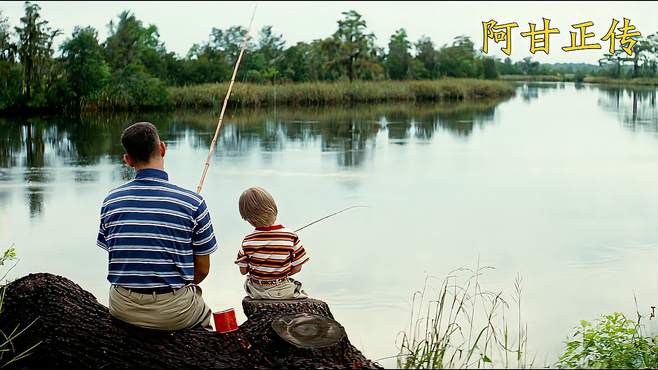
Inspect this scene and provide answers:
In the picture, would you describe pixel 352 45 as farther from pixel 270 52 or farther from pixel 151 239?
pixel 151 239

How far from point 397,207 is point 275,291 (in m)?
5.17

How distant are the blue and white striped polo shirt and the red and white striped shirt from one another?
44 cm

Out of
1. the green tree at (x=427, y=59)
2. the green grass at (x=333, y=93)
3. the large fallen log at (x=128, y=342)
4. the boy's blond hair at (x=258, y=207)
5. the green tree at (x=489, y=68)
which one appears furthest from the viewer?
the green tree at (x=489, y=68)

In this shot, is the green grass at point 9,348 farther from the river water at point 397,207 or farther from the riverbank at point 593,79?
the riverbank at point 593,79

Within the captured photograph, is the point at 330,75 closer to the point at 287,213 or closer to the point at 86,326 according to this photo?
the point at 287,213

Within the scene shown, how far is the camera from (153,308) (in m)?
2.88

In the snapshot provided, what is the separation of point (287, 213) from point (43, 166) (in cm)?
511

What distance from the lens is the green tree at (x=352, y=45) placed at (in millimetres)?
34312

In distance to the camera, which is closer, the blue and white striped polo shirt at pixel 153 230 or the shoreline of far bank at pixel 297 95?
the blue and white striped polo shirt at pixel 153 230

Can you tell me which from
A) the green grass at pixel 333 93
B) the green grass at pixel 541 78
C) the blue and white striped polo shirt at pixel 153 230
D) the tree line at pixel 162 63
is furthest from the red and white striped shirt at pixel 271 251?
the green grass at pixel 541 78

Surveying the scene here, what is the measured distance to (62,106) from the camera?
23344 millimetres

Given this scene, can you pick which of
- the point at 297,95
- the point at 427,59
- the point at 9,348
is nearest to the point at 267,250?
the point at 9,348

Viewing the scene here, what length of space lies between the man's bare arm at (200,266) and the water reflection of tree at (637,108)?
15346mm

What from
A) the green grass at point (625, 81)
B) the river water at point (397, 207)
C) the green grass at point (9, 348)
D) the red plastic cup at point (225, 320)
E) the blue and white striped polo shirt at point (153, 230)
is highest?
the green grass at point (625, 81)
